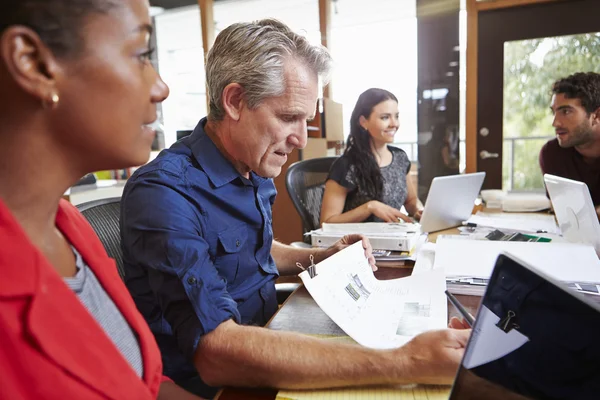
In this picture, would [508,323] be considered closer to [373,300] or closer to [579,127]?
[373,300]

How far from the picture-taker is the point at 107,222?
1.11 metres

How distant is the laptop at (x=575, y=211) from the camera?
124cm

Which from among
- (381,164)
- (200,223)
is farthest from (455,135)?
(200,223)

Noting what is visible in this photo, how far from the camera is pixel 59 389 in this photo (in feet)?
1.39

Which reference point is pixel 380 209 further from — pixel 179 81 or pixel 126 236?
pixel 179 81

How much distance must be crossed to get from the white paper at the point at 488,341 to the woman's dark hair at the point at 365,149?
170cm

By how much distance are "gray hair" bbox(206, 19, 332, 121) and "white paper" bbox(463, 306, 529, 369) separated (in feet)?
2.32

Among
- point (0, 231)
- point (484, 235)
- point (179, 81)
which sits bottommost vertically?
point (484, 235)

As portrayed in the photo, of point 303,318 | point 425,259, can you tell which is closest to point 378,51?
point 425,259

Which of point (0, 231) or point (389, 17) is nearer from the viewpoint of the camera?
point (0, 231)

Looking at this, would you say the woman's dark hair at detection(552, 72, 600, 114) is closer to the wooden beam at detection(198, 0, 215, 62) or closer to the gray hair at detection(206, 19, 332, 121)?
the gray hair at detection(206, 19, 332, 121)

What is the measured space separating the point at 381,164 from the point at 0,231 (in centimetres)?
211

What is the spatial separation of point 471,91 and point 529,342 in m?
3.68

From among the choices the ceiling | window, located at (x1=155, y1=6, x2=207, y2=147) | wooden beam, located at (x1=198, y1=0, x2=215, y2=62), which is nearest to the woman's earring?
wooden beam, located at (x1=198, y1=0, x2=215, y2=62)
